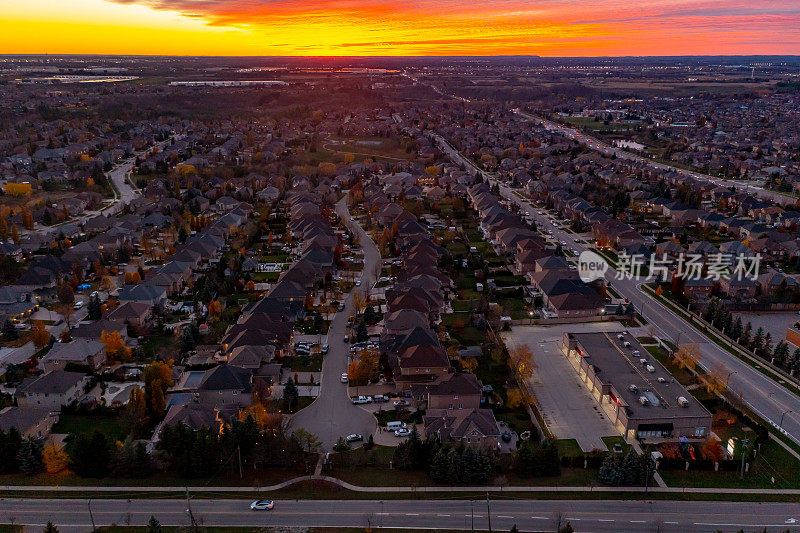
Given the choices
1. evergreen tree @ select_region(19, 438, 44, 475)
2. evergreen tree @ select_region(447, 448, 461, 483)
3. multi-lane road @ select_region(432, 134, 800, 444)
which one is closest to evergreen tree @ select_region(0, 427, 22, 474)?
evergreen tree @ select_region(19, 438, 44, 475)

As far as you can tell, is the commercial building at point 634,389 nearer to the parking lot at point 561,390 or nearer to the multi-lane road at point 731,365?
the parking lot at point 561,390

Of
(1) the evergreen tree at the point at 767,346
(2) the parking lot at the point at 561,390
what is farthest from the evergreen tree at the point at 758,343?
(2) the parking lot at the point at 561,390

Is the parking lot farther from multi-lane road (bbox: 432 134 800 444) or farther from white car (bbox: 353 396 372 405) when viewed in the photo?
white car (bbox: 353 396 372 405)

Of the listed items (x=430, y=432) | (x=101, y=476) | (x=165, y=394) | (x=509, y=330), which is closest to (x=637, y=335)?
(x=509, y=330)

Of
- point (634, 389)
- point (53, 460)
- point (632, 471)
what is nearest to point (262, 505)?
point (53, 460)

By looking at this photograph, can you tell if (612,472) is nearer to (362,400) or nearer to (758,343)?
(362,400)

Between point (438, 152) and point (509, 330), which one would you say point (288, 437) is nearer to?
point (509, 330)

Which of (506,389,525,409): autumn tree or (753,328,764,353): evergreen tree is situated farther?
(753,328,764,353): evergreen tree
